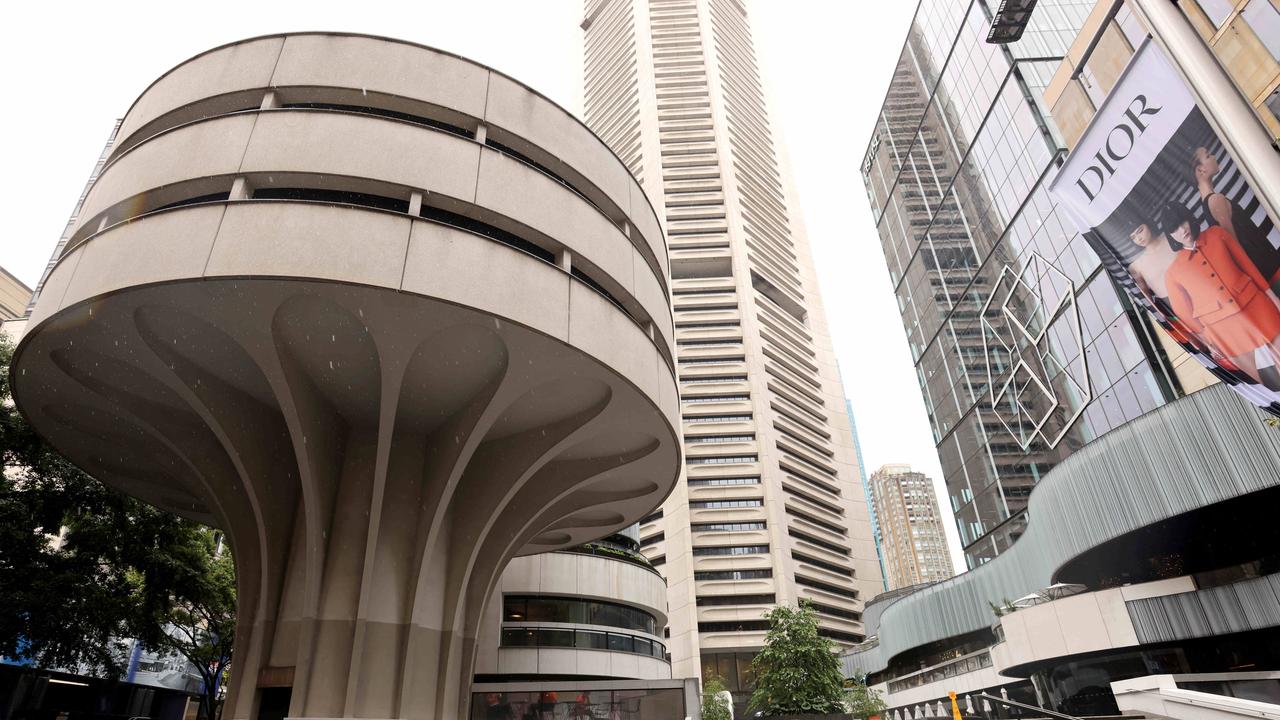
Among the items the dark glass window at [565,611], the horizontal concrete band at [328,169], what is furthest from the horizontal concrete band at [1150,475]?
Result: the dark glass window at [565,611]

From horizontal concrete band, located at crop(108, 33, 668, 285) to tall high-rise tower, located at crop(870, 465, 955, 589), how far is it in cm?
14356

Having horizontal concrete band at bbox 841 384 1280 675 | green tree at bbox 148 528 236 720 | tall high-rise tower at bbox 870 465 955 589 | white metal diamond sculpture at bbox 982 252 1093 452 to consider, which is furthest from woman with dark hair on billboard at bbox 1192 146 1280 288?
tall high-rise tower at bbox 870 465 955 589

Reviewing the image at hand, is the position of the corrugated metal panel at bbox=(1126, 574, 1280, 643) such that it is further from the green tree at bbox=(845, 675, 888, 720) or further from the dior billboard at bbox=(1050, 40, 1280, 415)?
the green tree at bbox=(845, 675, 888, 720)

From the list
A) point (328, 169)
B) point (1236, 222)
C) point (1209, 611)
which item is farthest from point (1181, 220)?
point (1209, 611)

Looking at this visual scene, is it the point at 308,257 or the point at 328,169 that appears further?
the point at 328,169

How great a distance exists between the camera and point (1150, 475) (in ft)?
60.4

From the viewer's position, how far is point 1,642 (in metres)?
19.3

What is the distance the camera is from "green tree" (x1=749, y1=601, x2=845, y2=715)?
30.0 m

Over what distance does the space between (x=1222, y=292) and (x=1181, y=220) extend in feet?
4.03

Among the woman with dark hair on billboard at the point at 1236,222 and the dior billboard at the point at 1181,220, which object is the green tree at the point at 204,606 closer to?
the dior billboard at the point at 1181,220

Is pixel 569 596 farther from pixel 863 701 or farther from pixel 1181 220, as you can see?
pixel 1181 220

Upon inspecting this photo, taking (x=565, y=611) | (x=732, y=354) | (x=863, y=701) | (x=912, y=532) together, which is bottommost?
(x=863, y=701)

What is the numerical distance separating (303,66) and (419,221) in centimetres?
493

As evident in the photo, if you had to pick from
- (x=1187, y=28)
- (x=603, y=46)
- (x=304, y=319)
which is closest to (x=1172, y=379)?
(x=1187, y=28)
